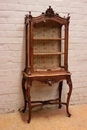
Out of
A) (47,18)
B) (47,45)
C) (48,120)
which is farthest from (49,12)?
(48,120)

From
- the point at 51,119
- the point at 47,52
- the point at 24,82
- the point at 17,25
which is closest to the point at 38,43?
the point at 47,52

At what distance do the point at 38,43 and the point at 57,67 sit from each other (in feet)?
1.59

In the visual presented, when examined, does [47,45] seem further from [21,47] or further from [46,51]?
[21,47]

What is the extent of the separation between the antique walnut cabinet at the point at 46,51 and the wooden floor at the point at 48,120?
13 centimetres

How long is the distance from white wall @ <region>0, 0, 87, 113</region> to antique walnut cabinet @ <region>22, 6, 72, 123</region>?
0.44 feet

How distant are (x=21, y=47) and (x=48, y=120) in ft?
3.80

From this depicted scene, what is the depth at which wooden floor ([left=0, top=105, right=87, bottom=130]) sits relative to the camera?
2191 millimetres

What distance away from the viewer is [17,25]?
243 cm

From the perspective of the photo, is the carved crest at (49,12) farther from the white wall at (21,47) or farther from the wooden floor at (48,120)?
the wooden floor at (48,120)

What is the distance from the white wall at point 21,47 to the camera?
7.88 ft

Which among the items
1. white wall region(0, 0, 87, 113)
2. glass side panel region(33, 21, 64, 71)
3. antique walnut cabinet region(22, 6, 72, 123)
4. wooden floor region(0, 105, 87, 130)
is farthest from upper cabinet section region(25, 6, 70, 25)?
wooden floor region(0, 105, 87, 130)

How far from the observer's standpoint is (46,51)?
2.54 m

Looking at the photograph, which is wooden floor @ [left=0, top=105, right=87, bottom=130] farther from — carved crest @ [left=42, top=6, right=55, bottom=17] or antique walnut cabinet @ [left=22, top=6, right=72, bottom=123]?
carved crest @ [left=42, top=6, right=55, bottom=17]

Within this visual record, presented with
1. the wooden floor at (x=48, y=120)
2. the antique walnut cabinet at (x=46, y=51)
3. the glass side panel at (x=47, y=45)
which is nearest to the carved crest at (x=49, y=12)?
the antique walnut cabinet at (x=46, y=51)
